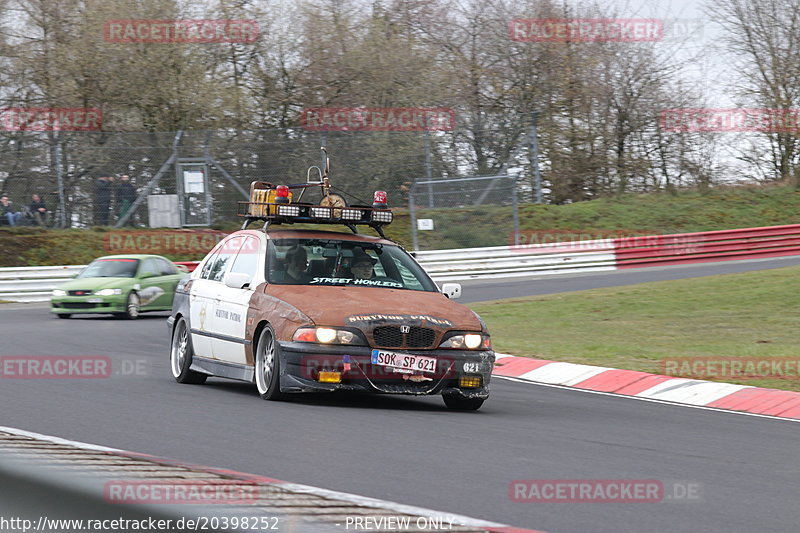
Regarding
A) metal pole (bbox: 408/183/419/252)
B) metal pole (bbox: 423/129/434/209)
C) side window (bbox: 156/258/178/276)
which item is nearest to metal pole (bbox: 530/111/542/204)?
metal pole (bbox: 423/129/434/209)

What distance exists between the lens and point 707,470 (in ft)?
22.6

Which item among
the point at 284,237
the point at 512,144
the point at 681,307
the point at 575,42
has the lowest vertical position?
the point at 681,307

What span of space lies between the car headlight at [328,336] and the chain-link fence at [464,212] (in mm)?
21297

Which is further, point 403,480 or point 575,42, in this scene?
point 575,42

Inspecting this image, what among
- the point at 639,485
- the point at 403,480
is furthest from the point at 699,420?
the point at 403,480

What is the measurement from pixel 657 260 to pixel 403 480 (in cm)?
2782

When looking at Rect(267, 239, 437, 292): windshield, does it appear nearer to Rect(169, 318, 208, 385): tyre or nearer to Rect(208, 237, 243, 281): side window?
Rect(208, 237, 243, 281): side window

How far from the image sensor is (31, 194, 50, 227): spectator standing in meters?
27.5

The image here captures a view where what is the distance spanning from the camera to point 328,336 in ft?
29.7

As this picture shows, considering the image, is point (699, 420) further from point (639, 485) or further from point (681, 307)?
point (681, 307)

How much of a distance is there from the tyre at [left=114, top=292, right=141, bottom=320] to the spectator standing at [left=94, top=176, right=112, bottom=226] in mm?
6976

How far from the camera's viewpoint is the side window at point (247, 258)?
34.0 feet

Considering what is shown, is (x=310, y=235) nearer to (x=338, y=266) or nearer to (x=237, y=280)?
(x=338, y=266)

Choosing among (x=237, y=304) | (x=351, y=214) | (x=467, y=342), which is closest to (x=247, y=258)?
(x=237, y=304)
